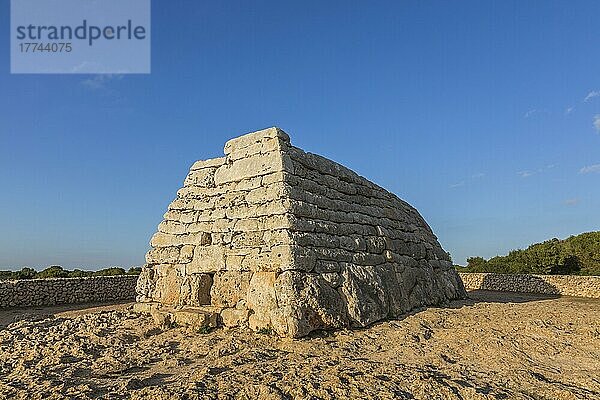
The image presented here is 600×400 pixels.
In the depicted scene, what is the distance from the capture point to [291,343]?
627 cm

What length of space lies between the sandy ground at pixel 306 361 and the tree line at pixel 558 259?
804 inches

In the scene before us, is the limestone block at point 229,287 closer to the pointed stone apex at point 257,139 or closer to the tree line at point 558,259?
the pointed stone apex at point 257,139

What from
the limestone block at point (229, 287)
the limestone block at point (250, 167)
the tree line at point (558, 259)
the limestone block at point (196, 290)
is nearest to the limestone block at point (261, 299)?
the limestone block at point (229, 287)

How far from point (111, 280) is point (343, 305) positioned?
1208 centimetres

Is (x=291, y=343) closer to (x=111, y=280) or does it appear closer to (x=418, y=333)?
(x=418, y=333)

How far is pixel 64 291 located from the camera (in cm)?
1484

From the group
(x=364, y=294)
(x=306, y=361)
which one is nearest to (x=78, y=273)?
(x=364, y=294)

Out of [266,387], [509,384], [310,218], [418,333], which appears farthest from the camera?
[310,218]

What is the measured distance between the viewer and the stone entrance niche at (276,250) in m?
7.03

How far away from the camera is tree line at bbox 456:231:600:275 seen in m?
26.5

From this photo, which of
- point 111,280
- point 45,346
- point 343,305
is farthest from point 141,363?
point 111,280

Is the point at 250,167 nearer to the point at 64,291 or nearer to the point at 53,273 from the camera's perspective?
the point at 64,291

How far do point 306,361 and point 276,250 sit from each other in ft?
7.30

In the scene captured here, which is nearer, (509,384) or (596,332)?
(509,384)
